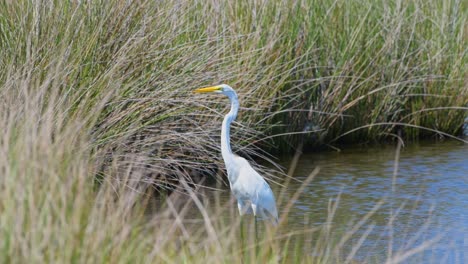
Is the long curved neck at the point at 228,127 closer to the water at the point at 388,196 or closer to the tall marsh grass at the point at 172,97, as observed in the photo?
the tall marsh grass at the point at 172,97

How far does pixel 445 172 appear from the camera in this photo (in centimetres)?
843

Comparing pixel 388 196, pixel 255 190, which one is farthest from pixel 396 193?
pixel 255 190

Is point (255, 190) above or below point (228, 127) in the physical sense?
below

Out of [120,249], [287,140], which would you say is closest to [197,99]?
[287,140]

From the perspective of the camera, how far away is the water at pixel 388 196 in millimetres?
6125

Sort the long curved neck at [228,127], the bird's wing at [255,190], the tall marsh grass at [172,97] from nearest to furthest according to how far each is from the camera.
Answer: the tall marsh grass at [172,97] < the long curved neck at [228,127] < the bird's wing at [255,190]

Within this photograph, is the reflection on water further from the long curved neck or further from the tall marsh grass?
the long curved neck

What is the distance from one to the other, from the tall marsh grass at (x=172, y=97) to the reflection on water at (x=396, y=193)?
14.3 inches

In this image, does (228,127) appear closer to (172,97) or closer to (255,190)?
(255,190)

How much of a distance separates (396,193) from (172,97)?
203cm

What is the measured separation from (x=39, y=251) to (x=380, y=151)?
651 cm

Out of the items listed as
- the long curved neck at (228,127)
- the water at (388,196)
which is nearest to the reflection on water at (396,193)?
the water at (388,196)

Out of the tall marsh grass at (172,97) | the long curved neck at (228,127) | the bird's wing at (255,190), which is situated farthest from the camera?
the bird's wing at (255,190)

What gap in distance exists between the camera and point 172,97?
6.92 m
